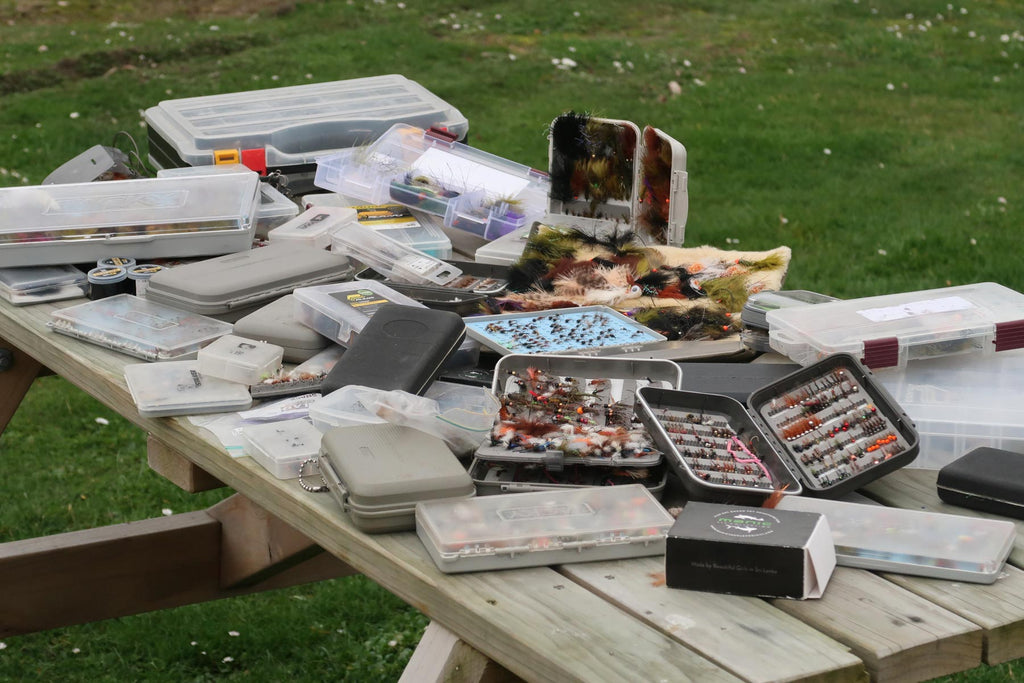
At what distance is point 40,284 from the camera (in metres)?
2.48

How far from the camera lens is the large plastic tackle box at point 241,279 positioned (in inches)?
89.9

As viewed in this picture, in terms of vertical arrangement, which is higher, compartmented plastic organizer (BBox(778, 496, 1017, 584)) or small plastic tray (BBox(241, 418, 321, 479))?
compartmented plastic organizer (BBox(778, 496, 1017, 584))

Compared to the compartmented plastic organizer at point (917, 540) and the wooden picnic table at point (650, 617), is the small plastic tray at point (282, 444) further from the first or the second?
the compartmented plastic organizer at point (917, 540)

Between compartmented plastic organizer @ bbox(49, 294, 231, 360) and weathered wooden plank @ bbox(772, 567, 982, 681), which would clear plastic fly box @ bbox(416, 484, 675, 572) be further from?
compartmented plastic organizer @ bbox(49, 294, 231, 360)

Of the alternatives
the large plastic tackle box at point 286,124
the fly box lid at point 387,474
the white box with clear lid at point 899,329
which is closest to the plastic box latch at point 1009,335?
the white box with clear lid at point 899,329

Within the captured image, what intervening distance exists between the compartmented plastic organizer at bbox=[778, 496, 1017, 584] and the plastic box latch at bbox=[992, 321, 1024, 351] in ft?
1.52

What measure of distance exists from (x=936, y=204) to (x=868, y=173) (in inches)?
20.4

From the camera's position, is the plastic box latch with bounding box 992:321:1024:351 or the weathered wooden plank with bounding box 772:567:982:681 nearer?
the weathered wooden plank with bounding box 772:567:982:681

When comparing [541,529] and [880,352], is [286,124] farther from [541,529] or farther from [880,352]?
[541,529]

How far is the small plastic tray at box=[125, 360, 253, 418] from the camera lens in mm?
1976

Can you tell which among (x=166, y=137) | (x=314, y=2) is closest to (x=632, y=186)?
(x=166, y=137)

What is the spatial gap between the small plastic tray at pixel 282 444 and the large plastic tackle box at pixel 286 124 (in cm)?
142

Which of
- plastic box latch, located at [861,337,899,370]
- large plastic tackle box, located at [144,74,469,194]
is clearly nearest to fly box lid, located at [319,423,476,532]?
plastic box latch, located at [861,337,899,370]

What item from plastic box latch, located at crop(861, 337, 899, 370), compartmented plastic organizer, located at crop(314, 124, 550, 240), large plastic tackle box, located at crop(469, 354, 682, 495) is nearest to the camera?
large plastic tackle box, located at crop(469, 354, 682, 495)
